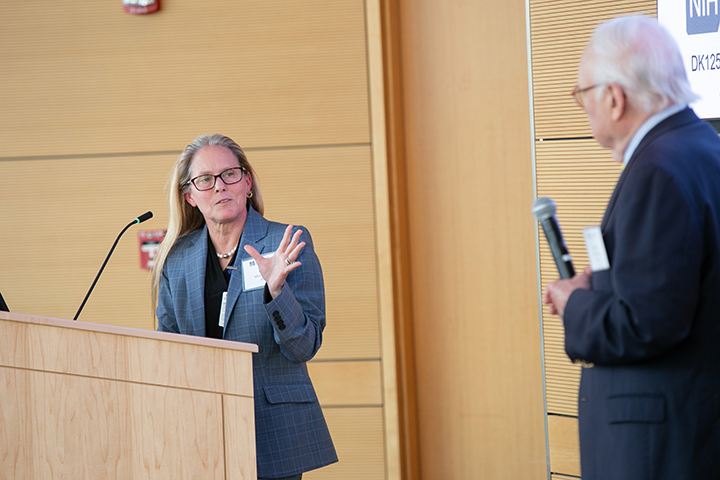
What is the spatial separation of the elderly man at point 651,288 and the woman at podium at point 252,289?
2.78 feet

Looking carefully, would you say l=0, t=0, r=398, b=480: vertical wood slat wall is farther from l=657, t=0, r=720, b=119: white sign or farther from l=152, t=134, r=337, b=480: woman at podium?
l=657, t=0, r=720, b=119: white sign

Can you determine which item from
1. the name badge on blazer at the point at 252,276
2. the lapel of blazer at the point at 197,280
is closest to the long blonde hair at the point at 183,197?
the lapel of blazer at the point at 197,280

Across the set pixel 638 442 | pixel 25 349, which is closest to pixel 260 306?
pixel 25 349

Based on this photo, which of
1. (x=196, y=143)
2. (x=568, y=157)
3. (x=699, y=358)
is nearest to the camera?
(x=699, y=358)

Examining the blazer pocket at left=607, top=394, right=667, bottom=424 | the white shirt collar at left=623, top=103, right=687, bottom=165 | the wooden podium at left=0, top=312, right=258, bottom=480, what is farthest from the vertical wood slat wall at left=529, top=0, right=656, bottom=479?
the wooden podium at left=0, top=312, right=258, bottom=480

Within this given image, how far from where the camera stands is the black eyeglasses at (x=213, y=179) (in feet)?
6.95

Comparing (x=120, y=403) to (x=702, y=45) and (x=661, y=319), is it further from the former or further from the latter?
(x=702, y=45)

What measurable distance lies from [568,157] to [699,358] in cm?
158

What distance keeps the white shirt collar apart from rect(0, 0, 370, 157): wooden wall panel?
218 centimetres

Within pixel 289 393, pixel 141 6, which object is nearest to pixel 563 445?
pixel 289 393

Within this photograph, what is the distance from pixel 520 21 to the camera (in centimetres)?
328

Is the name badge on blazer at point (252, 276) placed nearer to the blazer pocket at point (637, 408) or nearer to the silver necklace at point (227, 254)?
the silver necklace at point (227, 254)

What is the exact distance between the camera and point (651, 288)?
46.3 inches

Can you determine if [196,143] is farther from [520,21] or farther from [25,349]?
[520,21]
